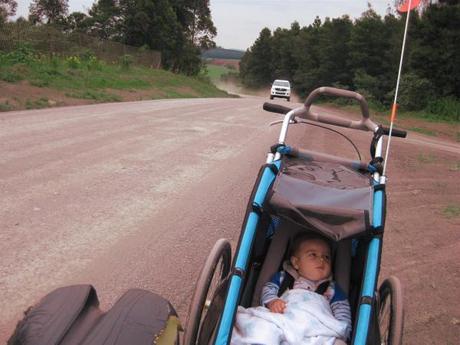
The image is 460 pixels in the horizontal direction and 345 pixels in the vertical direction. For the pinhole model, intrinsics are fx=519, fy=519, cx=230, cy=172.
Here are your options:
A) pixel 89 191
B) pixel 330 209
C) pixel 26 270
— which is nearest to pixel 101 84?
pixel 89 191

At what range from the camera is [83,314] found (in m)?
2.10

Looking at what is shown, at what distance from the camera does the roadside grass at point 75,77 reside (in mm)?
17500

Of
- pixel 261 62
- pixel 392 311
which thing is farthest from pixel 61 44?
pixel 261 62

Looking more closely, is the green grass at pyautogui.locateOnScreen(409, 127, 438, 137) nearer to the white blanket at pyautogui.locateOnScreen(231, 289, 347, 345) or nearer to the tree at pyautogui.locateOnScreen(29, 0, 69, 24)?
the white blanket at pyautogui.locateOnScreen(231, 289, 347, 345)

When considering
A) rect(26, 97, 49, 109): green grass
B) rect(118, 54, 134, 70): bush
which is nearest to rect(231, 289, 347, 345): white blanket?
rect(26, 97, 49, 109): green grass

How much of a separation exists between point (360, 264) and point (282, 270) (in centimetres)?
50

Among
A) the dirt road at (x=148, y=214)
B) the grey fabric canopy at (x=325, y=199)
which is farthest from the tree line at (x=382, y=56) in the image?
the grey fabric canopy at (x=325, y=199)

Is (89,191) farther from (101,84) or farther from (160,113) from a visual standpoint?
(101,84)

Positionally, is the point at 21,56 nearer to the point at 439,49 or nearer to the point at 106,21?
the point at 439,49

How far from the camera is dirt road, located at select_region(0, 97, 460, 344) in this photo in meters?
3.90

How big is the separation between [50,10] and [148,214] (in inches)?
1604

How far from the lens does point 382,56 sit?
121 feet

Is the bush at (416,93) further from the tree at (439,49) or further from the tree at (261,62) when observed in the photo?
the tree at (261,62)

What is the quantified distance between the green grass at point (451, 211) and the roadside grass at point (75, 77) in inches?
416
